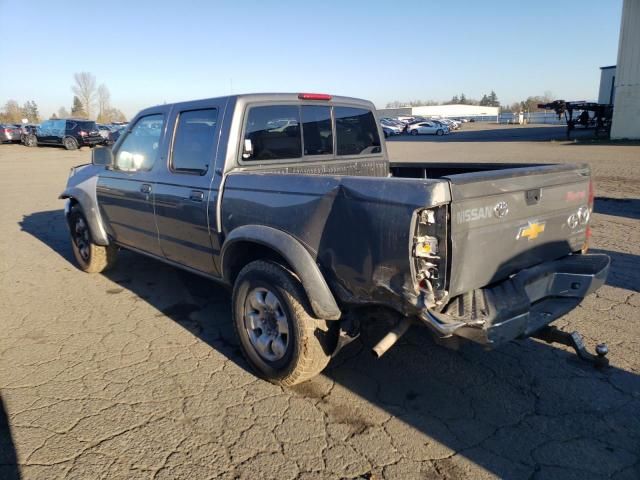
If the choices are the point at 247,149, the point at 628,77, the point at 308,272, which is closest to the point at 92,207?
the point at 247,149

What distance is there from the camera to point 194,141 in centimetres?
401

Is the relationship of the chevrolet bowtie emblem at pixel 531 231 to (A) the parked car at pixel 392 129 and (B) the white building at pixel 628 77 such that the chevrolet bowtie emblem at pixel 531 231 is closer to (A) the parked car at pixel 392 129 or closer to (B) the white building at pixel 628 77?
(B) the white building at pixel 628 77

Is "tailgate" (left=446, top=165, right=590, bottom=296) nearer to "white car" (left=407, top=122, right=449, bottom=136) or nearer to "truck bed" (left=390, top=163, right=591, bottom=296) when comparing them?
"truck bed" (left=390, top=163, right=591, bottom=296)

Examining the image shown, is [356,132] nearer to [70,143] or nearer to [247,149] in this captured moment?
[247,149]

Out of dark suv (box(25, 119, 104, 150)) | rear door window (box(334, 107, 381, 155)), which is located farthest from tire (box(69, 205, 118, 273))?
dark suv (box(25, 119, 104, 150))

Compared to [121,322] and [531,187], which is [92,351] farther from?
[531,187]

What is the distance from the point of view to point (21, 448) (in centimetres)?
276

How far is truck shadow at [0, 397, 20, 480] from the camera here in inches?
101

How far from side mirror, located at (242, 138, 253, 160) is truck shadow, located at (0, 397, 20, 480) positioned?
2369 mm

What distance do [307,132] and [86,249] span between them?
344 cm

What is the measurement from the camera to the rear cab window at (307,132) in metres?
3.81

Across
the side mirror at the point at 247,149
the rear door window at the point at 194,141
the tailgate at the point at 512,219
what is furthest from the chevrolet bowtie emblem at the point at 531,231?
the rear door window at the point at 194,141

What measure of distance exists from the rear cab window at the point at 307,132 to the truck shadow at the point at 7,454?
2.35 m

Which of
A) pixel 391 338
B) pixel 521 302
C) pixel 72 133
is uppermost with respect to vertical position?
pixel 72 133
